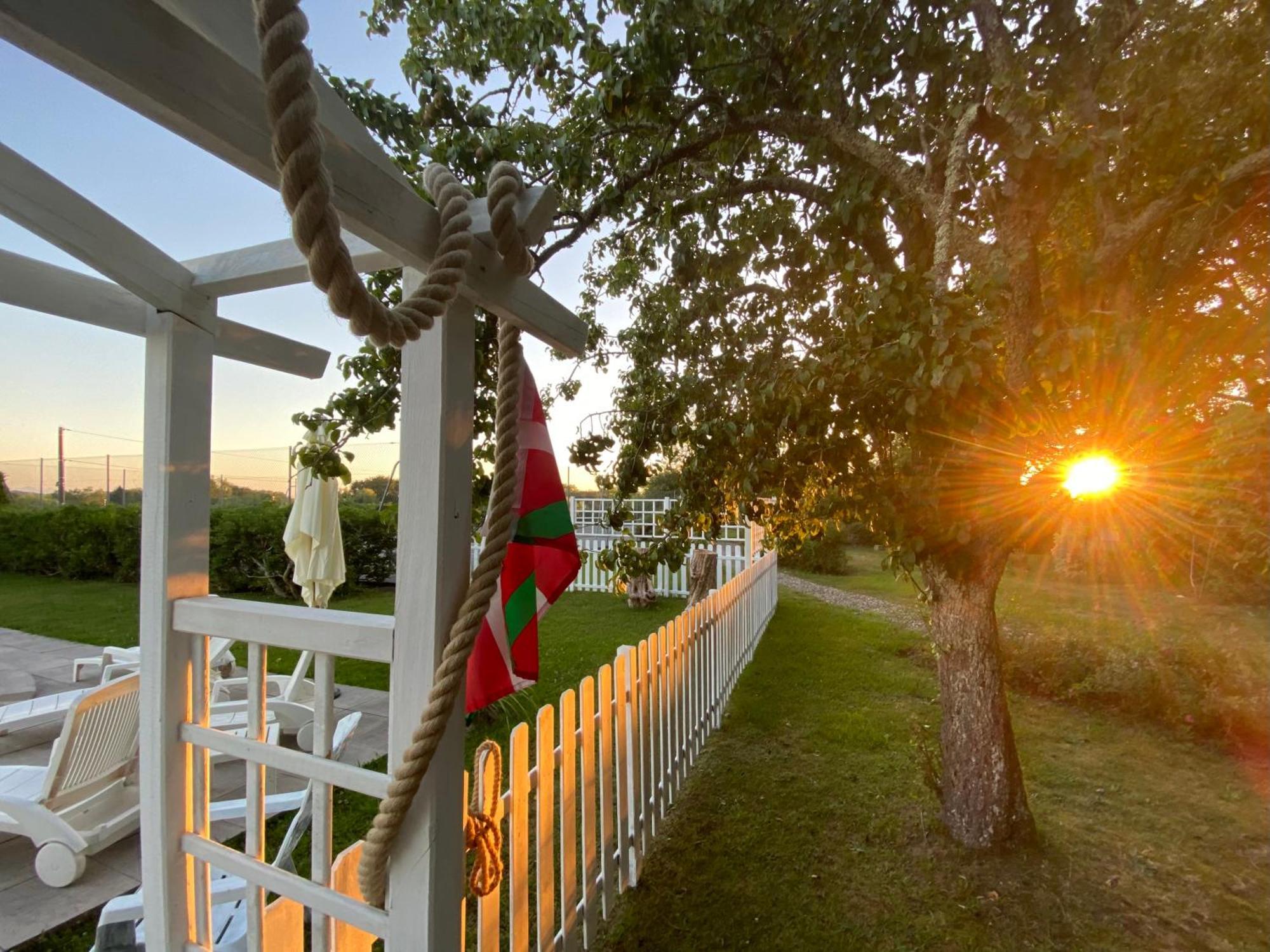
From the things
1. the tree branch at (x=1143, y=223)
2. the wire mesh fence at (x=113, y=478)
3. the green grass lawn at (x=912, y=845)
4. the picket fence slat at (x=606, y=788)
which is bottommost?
the green grass lawn at (x=912, y=845)

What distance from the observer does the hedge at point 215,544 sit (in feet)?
33.7

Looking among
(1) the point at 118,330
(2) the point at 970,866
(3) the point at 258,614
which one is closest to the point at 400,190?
(3) the point at 258,614

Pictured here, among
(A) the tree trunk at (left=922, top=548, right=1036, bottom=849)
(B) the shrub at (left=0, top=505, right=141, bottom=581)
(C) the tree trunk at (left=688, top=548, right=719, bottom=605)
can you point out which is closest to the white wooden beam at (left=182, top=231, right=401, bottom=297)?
(A) the tree trunk at (left=922, top=548, right=1036, bottom=849)

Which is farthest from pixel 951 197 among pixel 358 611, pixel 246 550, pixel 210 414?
pixel 246 550

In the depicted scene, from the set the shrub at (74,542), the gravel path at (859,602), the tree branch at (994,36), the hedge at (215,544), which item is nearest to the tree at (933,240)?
the tree branch at (994,36)

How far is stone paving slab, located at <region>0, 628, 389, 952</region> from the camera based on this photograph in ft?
8.09

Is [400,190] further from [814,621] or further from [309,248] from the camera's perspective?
[814,621]

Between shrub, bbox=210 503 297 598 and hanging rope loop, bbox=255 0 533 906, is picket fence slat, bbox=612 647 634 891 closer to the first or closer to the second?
hanging rope loop, bbox=255 0 533 906

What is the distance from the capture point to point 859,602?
998 cm

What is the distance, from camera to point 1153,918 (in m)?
2.54

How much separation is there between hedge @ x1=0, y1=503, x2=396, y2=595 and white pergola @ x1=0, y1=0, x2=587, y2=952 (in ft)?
25.2

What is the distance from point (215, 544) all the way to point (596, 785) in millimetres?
11102

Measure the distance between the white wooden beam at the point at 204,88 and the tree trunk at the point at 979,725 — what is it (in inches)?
113

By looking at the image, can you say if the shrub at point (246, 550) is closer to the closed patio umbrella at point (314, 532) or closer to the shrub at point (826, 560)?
the closed patio umbrella at point (314, 532)
